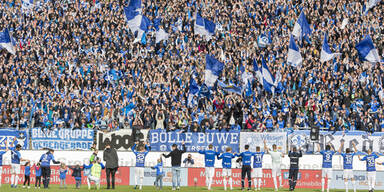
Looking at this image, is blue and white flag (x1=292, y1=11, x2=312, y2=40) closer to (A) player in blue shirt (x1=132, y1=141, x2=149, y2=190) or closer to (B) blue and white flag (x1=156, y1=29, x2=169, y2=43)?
(B) blue and white flag (x1=156, y1=29, x2=169, y2=43)

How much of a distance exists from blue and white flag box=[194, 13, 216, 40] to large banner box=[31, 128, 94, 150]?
1043 cm

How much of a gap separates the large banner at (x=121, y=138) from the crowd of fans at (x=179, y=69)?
409 mm

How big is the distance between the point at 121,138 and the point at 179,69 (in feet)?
28.4

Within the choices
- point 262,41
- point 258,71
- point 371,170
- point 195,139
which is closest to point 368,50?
point 258,71

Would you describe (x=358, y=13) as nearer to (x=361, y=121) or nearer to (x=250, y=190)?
(x=361, y=121)

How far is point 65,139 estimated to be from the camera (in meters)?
39.4

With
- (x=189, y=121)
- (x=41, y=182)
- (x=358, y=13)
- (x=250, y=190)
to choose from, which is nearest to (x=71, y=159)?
(x=41, y=182)

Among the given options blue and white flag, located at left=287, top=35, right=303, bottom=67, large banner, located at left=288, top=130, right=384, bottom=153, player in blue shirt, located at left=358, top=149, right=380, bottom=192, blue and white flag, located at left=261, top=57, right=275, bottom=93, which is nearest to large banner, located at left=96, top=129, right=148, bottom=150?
blue and white flag, located at left=261, top=57, right=275, bottom=93

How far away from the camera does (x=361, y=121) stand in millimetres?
39250

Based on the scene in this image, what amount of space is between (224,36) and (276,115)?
10.4 metres

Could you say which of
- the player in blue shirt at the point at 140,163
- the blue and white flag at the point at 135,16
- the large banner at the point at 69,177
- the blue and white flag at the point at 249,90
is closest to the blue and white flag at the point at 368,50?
the blue and white flag at the point at 249,90

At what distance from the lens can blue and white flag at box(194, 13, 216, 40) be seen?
4528 cm

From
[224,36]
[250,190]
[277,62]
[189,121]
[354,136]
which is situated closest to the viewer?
[250,190]

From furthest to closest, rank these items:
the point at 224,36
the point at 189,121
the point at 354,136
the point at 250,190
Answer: the point at 224,36, the point at 189,121, the point at 354,136, the point at 250,190
